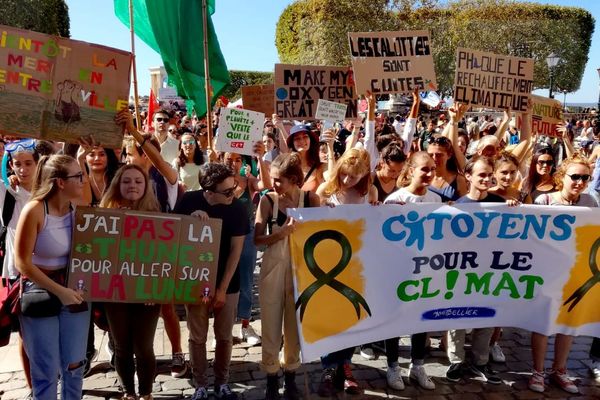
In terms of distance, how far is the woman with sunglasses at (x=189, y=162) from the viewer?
5.23 metres

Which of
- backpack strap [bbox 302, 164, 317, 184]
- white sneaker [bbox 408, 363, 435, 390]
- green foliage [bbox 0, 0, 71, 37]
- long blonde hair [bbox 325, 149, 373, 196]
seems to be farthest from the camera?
green foliage [bbox 0, 0, 71, 37]

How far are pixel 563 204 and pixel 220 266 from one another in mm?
2739

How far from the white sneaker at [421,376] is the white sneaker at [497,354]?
0.80 meters

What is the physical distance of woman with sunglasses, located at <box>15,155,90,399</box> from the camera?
2855 mm

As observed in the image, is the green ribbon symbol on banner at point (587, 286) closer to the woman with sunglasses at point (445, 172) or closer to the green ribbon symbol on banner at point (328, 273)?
the woman with sunglasses at point (445, 172)

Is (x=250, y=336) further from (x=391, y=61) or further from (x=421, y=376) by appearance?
(x=391, y=61)

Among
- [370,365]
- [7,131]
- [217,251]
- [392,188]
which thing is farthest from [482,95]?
[7,131]

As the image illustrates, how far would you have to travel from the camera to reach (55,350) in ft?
9.73

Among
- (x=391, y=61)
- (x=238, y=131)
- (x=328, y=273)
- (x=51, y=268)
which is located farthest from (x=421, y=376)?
(x=391, y=61)

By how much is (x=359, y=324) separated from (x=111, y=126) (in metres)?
2.42

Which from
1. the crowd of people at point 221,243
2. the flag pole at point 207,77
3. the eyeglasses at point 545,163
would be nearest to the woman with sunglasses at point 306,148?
the crowd of people at point 221,243

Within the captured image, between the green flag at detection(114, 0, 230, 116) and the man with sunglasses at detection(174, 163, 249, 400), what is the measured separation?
265 cm

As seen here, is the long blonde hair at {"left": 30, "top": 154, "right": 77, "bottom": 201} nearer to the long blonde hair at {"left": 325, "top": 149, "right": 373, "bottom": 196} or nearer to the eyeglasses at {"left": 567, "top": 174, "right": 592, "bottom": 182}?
the long blonde hair at {"left": 325, "top": 149, "right": 373, "bottom": 196}

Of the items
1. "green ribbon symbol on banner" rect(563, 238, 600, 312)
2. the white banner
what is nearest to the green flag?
the white banner
